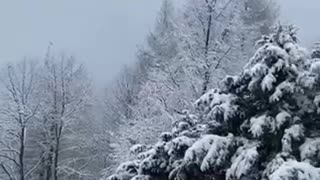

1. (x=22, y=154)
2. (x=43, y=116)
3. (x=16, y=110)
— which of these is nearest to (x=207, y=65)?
(x=22, y=154)

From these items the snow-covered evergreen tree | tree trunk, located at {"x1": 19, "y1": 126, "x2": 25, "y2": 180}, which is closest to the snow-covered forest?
the snow-covered evergreen tree

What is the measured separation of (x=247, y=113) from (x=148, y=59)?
11.0m

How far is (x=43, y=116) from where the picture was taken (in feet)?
64.4

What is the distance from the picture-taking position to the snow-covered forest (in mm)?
6656

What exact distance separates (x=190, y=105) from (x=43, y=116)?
29.3 ft

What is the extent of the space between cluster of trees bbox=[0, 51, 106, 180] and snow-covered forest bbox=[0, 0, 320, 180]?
5cm

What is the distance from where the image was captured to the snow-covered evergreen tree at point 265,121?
648cm

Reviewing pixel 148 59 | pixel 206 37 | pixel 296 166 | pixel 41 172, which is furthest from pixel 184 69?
pixel 41 172

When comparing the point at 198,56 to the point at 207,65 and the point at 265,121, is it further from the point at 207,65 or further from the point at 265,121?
the point at 265,121

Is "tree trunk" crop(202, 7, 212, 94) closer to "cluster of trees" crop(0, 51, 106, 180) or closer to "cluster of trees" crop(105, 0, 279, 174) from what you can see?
"cluster of trees" crop(105, 0, 279, 174)

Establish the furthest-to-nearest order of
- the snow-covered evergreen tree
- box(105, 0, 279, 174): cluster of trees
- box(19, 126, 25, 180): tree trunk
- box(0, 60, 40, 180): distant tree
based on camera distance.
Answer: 1. box(0, 60, 40, 180): distant tree
2. box(19, 126, 25, 180): tree trunk
3. box(105, 0, 279, 174): cluster of trees
4. the snow-covered evergreen tree

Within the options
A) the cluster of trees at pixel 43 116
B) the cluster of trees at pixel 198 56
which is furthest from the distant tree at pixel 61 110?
the cluster of trees at pixel 198 56

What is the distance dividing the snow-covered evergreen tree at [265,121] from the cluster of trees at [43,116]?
1264cm

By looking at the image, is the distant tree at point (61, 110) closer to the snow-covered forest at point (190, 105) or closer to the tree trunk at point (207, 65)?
the snow-covered forest at point (190, 105)
